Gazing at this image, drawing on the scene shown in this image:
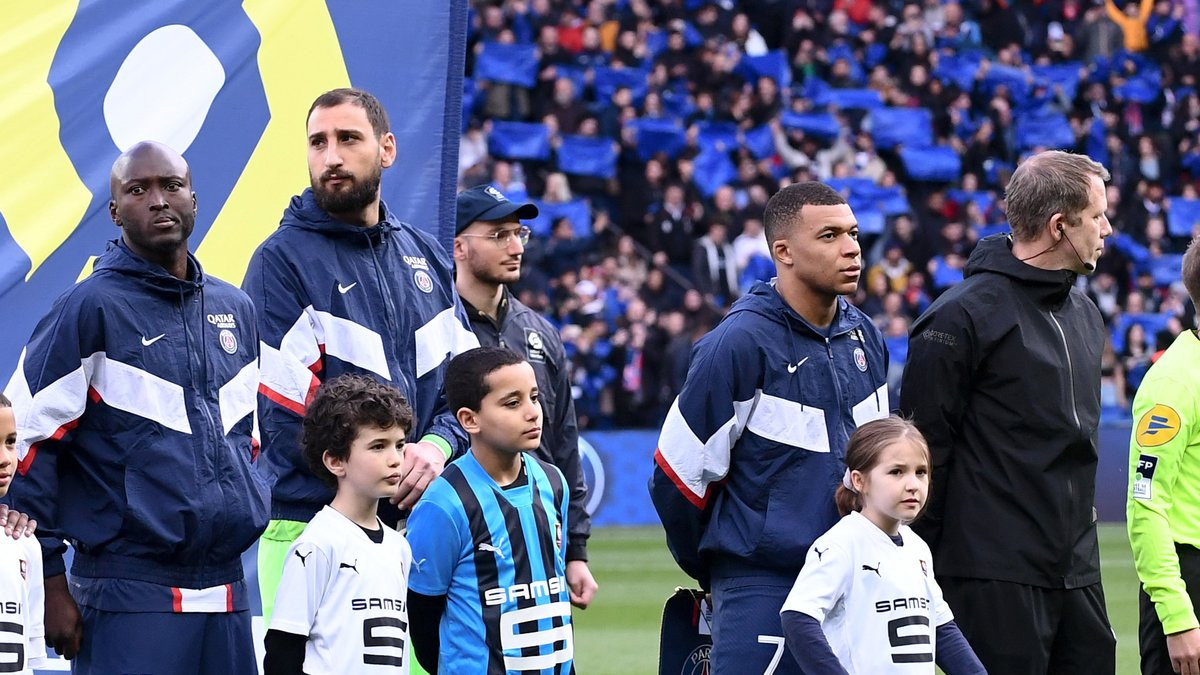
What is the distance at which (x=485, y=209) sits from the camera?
6.42 meters

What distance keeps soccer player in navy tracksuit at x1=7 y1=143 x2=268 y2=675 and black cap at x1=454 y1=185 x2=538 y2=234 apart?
210 centimetres

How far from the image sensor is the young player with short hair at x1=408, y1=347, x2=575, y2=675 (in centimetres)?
431

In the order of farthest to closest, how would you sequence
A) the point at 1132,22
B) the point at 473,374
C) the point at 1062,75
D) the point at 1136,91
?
the point at 1132,22 → the point at 1062,75 → the point at 1136,91 → the point at 473,374

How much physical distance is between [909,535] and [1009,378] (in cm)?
63

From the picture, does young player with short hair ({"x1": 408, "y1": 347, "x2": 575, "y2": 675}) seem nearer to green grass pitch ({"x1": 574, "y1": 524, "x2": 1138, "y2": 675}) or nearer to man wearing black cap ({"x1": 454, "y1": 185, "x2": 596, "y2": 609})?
man wearing black cap ({"x1": 454, "y1": 185, "x2": 596, "y2": 609})

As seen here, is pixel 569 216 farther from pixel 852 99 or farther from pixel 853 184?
pixel 852 99

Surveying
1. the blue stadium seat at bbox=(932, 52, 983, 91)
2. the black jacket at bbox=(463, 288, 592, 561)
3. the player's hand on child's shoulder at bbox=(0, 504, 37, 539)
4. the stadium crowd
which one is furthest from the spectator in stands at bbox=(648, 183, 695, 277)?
the player's hand on child's shoulder at bbox=(0, 504, 37, 539)

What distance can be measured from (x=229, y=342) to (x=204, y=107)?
6.43 ft

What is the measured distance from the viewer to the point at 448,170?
6.28 meters

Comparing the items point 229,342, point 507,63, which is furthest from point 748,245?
point 229,342

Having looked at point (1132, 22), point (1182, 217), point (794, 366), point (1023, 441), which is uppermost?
point (1132, 22)

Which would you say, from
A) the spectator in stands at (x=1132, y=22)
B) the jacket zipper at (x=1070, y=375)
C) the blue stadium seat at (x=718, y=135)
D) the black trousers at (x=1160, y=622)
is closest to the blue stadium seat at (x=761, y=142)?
the blue stadium seat at (x=718, y=135)

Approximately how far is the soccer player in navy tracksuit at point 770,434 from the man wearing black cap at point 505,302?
1545 millimetres

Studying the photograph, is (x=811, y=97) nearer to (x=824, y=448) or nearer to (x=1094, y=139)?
(x=1094, y=139)
